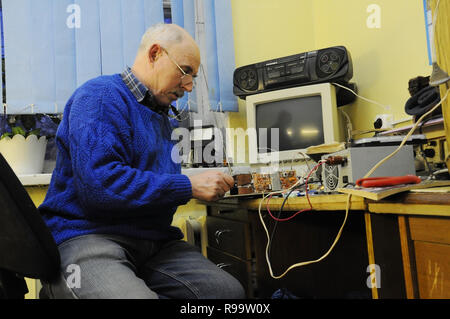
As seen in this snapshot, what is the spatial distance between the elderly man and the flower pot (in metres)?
0.88

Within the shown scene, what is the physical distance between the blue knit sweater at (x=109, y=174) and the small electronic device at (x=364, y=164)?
16.3 inches

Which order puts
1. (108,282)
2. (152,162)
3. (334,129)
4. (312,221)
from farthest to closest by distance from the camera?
(334,129) < (312,221) < (152,162) < (108,282)

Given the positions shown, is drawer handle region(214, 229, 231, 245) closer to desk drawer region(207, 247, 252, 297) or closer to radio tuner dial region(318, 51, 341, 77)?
desk drawer region(207, 247, 252, 297)

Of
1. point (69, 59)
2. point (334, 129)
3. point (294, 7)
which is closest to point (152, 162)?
point (334, 129)

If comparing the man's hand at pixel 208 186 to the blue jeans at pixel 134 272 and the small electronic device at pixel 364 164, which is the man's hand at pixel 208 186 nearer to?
the blue jeans at pixel 134 272

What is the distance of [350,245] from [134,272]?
3.00ft

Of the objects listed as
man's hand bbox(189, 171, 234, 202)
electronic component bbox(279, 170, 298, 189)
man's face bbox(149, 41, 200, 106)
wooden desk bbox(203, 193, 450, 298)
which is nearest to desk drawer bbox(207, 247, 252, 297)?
wooden desk bbox(203, 193, 450, 298)

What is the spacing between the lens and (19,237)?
1.90ft

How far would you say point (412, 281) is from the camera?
0.69 meters

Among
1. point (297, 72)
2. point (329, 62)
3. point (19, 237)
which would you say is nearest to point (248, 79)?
point (297, 72)

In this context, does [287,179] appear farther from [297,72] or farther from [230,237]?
[297,72]

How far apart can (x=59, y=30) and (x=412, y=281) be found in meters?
1.82
